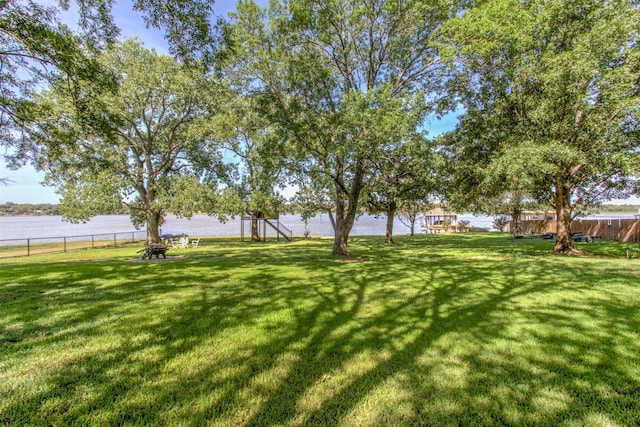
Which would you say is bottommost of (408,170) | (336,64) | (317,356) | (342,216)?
(317,356)

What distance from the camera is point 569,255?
44.8 ft

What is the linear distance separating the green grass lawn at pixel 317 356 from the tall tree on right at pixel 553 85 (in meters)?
7.29

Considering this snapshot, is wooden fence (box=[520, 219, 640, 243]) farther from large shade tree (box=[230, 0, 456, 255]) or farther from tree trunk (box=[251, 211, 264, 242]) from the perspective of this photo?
tree trunk (box=[251, 211, 264, 242])

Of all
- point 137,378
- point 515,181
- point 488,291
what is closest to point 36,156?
point 137,378

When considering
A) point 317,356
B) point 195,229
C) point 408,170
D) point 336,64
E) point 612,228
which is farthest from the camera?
point 195,229

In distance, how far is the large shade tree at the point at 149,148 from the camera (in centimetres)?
1625

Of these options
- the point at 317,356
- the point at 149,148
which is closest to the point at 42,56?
the point at 317,356

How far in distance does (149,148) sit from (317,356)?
18526 mm

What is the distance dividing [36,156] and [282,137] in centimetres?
781

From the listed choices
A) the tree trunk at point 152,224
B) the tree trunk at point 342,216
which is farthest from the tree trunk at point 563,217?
the tree trunk at point 152,224

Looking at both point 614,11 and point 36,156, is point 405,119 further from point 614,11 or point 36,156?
point 36,156

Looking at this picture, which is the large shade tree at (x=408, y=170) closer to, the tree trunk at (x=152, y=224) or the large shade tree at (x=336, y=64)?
the large shade tree at (x=336, y=64)

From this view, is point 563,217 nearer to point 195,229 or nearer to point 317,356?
point 317,356

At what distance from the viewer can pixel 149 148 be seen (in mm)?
18109
